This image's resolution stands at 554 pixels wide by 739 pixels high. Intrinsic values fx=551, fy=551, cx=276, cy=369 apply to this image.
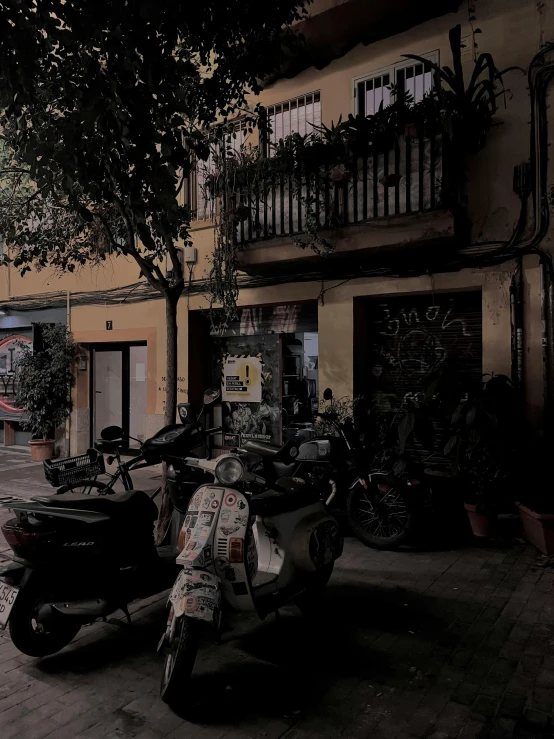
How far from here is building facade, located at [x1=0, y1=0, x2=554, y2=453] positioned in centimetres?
675

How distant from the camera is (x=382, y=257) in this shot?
Result: 7594 millimetres

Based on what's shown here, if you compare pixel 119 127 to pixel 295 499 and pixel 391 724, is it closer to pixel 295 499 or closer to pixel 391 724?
pixel 295 499

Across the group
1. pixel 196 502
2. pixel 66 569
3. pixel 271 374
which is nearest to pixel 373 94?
pixel 271 374

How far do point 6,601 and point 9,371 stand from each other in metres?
10.9

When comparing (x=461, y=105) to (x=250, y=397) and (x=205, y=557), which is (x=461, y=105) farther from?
(x=205, y=557)

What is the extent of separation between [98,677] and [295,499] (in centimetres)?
163

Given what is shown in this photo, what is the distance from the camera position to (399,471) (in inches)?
236

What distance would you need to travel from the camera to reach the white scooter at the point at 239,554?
2.92m

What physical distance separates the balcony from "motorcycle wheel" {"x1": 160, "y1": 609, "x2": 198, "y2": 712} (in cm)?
543

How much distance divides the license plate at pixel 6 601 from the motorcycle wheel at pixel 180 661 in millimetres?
1026

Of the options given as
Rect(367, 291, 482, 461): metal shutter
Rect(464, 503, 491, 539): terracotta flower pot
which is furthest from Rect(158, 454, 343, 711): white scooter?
Rect(367, 291, 482, 461): metal shutter

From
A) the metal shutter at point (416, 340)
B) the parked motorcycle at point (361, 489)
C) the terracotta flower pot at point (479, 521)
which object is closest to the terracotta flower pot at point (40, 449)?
the metal shutter at point (416, 340)

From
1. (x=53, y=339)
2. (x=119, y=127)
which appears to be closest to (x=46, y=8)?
(x=119, y=127)

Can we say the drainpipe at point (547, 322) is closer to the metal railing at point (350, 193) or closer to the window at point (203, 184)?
the metal railing at point (350, 193)
